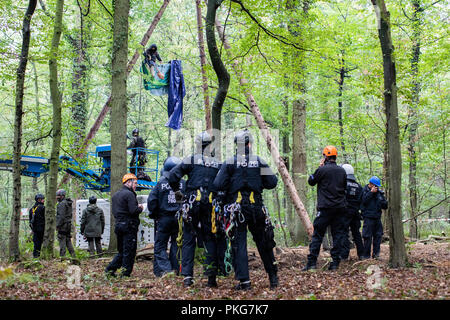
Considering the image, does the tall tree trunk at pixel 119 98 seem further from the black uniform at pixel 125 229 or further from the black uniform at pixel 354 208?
the black uniform at pixel 354 208

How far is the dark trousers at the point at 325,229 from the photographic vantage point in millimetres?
7336

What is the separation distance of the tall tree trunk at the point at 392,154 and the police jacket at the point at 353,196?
2.36 metres

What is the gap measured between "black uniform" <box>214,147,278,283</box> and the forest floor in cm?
43

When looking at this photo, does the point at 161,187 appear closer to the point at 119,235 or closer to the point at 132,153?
the point at 119,235

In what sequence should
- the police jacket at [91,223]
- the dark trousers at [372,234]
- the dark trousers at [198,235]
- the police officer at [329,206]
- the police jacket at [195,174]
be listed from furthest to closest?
the police jacket at [91,223]
the dark trousers at [372,234]
the police officer at [329,206]
the police jacket at [195,174]
the dark trousers at [198,235]

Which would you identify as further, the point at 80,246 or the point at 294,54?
the point at 80,246

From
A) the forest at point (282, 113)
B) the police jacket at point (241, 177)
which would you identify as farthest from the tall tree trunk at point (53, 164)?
the police jacket at point (241, 177)

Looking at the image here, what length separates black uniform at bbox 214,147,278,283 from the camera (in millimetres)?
5715

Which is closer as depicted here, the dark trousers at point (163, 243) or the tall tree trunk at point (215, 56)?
the dark trousers at point (163, 243)

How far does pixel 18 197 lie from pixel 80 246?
6.06 m

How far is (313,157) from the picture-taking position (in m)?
23.5

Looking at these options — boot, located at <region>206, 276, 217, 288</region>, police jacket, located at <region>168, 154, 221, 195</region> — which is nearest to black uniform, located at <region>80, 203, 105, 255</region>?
police jacket, located at <region>168, 154, 221, 195</region>
